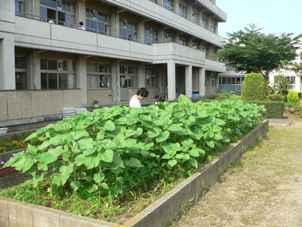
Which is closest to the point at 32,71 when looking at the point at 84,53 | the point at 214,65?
the point at 84,53

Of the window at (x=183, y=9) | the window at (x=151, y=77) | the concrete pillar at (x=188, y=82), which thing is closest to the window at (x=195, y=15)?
the window at (x=183, y=9)

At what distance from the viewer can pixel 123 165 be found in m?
3.32

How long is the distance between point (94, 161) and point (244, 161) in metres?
4.72

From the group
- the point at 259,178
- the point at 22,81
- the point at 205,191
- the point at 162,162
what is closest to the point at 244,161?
the point at 259,178

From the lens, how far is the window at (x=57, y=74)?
53.3 ft

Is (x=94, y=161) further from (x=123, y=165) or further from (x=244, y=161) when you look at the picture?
(x=244, y=161)

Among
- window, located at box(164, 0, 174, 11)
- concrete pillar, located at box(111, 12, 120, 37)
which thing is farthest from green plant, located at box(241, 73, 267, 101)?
window, located at box(164, 0, 174, 11)

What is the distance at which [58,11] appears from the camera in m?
17.0

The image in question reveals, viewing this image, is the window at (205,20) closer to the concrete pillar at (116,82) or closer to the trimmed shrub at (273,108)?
the concrete pillar at (116,82)

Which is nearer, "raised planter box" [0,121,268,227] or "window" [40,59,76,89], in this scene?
"raised planter box" [0,121,268,227]

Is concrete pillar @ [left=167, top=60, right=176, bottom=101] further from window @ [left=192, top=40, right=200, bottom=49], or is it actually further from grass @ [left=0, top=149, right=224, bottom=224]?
grass @ [left=0, top=149, right=224, bottom=224]

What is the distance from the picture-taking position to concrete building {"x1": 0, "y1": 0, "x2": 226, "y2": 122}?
12211mm

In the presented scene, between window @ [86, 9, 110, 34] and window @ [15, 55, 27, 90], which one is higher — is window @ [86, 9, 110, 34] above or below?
above

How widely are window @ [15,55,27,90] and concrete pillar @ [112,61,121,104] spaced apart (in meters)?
7.30
